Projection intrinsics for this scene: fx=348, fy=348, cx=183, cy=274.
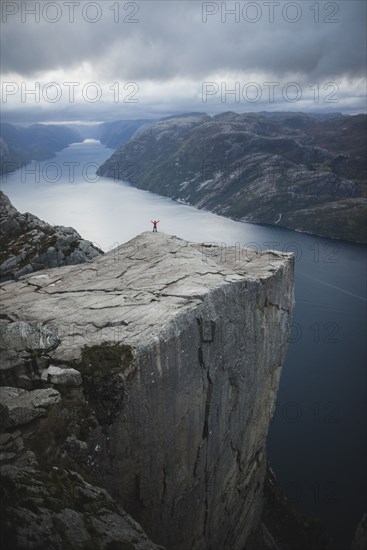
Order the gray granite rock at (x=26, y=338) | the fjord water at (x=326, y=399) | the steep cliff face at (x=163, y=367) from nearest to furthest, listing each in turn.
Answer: the steep cliff face at (x=163, y=367)
the gray granite rock at (x=26, y=338)
the fjord water at (x=326, y=399)

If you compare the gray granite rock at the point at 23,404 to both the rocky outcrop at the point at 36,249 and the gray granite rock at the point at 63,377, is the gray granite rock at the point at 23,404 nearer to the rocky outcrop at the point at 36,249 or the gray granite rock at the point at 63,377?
the gray granite rock at the point at 63,377

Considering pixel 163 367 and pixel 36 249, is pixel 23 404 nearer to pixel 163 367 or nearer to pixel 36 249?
pixel 163 367

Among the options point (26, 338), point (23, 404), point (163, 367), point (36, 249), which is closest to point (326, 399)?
point (36, 249)

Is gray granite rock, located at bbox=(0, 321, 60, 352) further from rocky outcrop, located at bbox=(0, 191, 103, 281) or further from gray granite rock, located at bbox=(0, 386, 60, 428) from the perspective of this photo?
rocky outcrop, located at bbox=(0, 191, 103, 281)

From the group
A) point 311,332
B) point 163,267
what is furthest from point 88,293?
point 311,332

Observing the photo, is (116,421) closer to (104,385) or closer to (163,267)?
(104,385)

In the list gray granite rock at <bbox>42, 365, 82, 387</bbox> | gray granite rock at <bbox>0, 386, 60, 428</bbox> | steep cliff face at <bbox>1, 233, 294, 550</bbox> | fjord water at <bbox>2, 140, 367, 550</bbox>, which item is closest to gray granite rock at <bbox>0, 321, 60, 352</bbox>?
steep cliff face at <bbox>1, 233, 294, 550</bbox>

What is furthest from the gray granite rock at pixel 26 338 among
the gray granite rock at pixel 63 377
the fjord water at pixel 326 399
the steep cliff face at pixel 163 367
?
the fjord water at pixel 326 399
